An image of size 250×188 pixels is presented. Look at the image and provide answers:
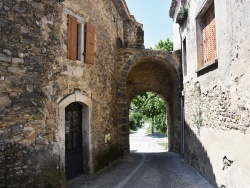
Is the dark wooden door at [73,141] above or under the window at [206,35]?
under

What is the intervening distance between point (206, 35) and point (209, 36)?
0.26 meters

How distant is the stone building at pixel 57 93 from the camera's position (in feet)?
15.1

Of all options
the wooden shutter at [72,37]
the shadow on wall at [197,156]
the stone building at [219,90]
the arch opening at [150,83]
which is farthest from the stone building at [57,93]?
the stone building at [219,90]

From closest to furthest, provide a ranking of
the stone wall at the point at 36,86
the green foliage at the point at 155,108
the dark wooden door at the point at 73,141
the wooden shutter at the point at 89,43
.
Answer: the stone wall at the point at 36,86
the dark wooden door at the point at 73,141
the wooden shutter at the point at 89,43
the green foliage at the point at 155,108

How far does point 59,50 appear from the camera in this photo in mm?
5641

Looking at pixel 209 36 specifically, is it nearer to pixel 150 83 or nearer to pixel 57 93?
pixel 57 93

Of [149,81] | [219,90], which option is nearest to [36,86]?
[219,90]

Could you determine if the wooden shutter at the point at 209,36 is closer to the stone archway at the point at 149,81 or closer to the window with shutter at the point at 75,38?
Answer: the stone archway at the point at 149,81

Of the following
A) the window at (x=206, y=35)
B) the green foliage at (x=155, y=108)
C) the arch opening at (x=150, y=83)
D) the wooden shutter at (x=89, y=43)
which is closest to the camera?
the window at (x=206, y=35)

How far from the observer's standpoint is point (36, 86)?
16.6ft

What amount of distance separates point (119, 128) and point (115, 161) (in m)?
1.25

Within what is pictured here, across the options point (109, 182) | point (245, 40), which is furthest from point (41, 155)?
point (245, 40)

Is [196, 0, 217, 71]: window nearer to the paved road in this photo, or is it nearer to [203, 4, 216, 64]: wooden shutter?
[203, 4, 216, 64]: wooden shutter

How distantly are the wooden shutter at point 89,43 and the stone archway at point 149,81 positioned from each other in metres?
2.57
